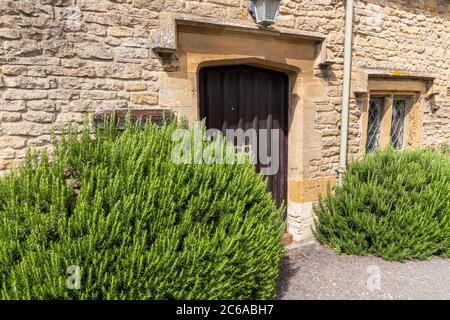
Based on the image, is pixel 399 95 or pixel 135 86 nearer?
pixel 135 86

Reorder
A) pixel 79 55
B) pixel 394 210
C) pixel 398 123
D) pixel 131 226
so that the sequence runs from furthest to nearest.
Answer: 1. pixel 398 123
2. pixel 394 210
3. pixel 79 55
4. pixel 131 226

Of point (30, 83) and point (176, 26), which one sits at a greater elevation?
point (176, 26)

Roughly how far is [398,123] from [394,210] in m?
2.30

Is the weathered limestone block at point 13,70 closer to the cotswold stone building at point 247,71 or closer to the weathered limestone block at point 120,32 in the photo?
the cotswold stone building at point 247,71

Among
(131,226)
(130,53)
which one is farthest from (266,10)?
(131,226)

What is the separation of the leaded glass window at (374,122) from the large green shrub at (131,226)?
10.5 feet

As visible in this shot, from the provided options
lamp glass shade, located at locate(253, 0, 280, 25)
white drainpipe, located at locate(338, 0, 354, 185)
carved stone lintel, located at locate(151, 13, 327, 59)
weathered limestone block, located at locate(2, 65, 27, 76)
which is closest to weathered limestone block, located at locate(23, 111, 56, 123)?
weathered limestone block, located at locate(2, 65, 27, 76)

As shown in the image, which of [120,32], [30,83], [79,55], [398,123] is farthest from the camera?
[398,123]

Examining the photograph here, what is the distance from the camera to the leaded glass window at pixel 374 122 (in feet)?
16.7

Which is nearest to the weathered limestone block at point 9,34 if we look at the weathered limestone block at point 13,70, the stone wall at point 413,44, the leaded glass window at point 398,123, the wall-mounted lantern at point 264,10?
the weathered limestone block at point 13,70

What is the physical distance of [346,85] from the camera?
437 centimetres

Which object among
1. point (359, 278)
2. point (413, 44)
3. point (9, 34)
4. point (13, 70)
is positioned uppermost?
point (413, 44)

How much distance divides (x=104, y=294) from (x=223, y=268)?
2.92 ft

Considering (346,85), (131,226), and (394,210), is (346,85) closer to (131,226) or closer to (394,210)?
(394,210)
